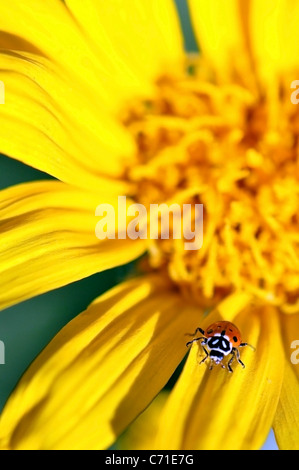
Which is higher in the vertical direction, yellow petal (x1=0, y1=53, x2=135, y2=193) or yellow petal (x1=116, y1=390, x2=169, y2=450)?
yellow petal (x1=0, y1=53, x2=135, y2=193)

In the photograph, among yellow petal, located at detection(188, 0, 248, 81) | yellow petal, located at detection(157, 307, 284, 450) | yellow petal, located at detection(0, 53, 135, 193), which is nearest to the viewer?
yellow petal, located at detection(157, 307, 284, 450)

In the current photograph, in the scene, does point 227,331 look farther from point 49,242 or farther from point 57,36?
point 57,36

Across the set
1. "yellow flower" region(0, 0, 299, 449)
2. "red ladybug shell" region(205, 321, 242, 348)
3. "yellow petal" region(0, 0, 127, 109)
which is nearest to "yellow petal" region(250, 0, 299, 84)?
"yellow flower" region(0, 0, 299, 449)

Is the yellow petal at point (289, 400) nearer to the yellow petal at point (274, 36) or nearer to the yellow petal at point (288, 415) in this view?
the yellow petal at point (288, 415)

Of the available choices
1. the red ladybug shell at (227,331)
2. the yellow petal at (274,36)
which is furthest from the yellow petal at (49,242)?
the yellow petal at (274,36)

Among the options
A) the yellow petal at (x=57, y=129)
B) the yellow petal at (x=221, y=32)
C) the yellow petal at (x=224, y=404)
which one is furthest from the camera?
the yellow petal at (x=221, y=32)

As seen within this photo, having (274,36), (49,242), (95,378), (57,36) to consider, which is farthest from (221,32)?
(95,378)

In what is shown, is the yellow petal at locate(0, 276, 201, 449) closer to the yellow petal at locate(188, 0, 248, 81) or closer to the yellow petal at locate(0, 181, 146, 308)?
the yellow petal at locate(0, 181, 146, 308)

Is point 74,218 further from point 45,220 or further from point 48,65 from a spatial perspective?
point 48,65
